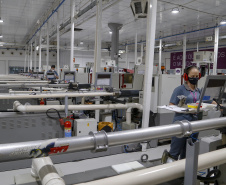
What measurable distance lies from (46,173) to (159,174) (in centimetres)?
47

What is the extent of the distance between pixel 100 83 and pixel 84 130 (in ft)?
3.94

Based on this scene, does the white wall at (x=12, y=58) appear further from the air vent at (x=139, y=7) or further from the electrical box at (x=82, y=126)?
the electrical box at (x=82, y=126)

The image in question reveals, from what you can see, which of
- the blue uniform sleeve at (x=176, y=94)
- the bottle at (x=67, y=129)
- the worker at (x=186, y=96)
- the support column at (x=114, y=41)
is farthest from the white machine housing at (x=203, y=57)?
the bottle at (x=67, y=129)

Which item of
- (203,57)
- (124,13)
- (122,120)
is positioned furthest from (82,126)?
(124,13)

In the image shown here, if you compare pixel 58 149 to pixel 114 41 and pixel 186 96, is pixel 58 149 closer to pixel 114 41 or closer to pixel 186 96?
pixel 186 96

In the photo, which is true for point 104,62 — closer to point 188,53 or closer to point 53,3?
point 53,3

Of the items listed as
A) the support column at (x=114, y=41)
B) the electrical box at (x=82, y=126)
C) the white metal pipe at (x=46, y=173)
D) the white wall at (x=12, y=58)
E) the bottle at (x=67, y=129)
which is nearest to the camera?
the white metal pipe at (x=46, y=173)

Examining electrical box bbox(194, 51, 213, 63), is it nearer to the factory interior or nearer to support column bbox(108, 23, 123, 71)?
the factory interior

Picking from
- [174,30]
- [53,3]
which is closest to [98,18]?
[53,3]

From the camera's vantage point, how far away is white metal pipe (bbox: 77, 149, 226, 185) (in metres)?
0.83

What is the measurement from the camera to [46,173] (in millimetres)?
875

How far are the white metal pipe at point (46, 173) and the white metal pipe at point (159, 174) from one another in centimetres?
12

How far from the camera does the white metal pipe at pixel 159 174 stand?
828 mm

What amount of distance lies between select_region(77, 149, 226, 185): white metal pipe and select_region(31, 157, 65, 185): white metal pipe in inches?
4.8
